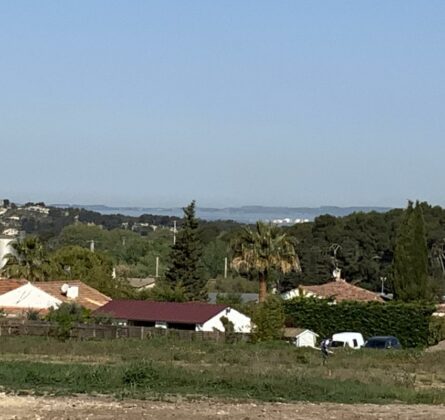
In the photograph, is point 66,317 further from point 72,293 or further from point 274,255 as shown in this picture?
point 274,255

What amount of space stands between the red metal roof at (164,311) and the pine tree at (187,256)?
17.2 m

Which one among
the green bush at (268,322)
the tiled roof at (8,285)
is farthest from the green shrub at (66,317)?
the green bush at (268,322)

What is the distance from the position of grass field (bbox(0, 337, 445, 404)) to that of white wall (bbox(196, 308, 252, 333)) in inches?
261

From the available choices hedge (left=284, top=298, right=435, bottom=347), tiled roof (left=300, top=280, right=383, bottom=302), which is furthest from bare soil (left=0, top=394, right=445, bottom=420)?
tiled roof (left=300, top=280, right=383, bottom=302)

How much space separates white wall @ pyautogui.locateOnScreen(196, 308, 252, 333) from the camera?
194ft

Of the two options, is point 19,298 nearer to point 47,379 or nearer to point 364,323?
point 364,323

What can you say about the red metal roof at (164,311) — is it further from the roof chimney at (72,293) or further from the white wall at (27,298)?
the white wall at (27,298)

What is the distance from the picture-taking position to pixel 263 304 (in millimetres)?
59500

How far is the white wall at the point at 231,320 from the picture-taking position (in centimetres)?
5900

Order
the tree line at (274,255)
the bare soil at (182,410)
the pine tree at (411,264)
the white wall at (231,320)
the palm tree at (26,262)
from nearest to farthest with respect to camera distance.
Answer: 1. the bare soil at (182,410)
2. the white wall at (231,320)
3. the tree line at (274,255)
4. the pine tree at (411,264)
5. the palm tree at (26,262)

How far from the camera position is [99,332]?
176ft

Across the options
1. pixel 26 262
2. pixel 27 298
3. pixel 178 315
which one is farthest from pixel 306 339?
pixel 26 262

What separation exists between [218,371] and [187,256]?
44.4 meters

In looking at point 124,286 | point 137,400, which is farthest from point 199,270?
point 137,400
